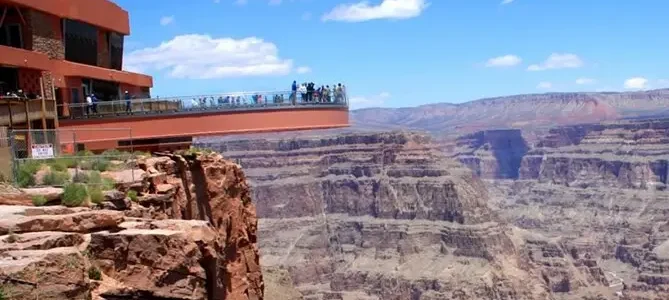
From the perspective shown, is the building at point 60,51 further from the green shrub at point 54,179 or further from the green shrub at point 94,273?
the green shrub at point 94,273

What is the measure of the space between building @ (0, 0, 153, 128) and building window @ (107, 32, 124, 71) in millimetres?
44

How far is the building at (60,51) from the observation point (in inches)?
1206

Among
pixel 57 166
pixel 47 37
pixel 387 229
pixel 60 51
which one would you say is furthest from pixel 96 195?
pixel 387 229

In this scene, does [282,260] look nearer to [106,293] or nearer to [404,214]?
[404,214]

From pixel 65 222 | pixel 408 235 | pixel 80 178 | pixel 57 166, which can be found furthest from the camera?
pixel 408 235

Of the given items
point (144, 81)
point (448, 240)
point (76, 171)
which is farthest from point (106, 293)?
point (448, 240)

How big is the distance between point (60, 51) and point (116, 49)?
25.3 feet

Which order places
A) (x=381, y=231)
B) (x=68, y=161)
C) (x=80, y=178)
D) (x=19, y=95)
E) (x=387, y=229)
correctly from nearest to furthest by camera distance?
(x=80, y=178) → (x=68, y=161) → (x=19, y=95) → (x=387, y=229) → (x=381, y=231)

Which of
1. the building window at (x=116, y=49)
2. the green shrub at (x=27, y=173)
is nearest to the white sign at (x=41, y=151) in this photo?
the green shrub at (x=27, y=173)

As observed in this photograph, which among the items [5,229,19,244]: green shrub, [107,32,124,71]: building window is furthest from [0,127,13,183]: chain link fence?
[107,32,124,71]: building window

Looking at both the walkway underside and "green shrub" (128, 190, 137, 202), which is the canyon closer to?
"green shrub" (128, 190, 137, 202)

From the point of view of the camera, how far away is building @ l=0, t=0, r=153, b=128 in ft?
101

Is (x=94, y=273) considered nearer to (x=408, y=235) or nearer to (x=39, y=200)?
(x=39, y=200)

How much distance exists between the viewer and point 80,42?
36406 mm
